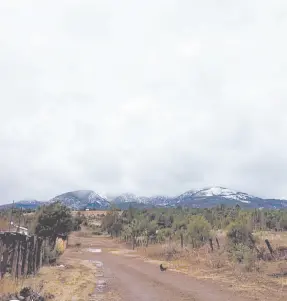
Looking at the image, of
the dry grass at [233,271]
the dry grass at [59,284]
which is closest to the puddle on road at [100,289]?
the dry grass at [59,284]

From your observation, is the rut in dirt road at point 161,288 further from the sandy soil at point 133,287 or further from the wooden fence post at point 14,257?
the wooden fence post at point 14,257

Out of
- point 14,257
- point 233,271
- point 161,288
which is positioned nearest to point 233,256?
point 233,271

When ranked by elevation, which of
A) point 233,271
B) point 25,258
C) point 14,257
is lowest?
point 233,271

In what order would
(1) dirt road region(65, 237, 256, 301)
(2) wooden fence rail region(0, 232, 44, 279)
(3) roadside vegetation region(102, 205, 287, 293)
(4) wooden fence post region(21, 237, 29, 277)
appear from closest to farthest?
(1) dirt road region(65, 237, 256, 301) → (2) wooden fence rail region(0, 232, 44, 279) → (3) roadside vegetation region(102, 205, 287, 293) → (4) wooden fence post region(21, 237, 29, 277)

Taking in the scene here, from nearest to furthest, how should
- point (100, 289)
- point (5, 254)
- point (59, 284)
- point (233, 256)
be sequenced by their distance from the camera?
1. point (5, 254)
2. point (100, 289)
3. point (59, 284)
4. point (233, 256)

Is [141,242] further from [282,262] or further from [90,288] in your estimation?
[90,288]

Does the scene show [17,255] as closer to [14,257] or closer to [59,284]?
[14,257]

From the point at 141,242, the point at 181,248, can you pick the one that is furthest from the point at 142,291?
the point at 141,242

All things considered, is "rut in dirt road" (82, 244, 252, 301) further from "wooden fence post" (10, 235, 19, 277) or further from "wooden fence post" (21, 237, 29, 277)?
"wooden fence post" (10, 235, 19, 277)

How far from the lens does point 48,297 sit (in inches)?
685

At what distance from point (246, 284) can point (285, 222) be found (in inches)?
2333

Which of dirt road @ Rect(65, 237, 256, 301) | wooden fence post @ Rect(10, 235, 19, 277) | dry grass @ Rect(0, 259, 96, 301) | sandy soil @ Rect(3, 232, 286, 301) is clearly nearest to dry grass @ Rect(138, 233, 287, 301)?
sandy soil @ Rect(3, 232, 286, 301)

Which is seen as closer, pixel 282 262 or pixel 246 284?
pixel 246 284

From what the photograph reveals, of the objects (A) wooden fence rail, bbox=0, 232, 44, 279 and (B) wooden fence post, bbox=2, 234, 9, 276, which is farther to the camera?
(A) wooden fence rail, bbox=0, 232, 44, 279
